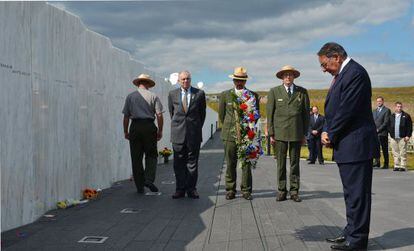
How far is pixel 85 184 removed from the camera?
8500 mm

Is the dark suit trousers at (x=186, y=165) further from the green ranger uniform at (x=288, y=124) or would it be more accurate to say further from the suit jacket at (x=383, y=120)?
the suit jacket at (x=383, y=120)

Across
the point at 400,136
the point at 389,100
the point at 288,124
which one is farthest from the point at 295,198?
the point at 389,100

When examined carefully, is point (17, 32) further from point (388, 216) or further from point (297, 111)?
point (388, 216)

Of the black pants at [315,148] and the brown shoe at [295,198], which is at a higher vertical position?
the black pants at [315,148]

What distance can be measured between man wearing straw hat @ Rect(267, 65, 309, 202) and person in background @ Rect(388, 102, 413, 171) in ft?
25.4

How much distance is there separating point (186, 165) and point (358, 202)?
400 centimetres

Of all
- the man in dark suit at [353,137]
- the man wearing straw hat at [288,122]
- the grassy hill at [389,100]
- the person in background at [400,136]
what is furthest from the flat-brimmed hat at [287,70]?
the grassy hill at [389,100]

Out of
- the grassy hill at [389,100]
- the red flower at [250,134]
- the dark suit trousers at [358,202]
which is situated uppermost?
the grassy hill at [389,100]

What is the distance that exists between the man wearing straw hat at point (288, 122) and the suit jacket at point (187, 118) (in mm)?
1242

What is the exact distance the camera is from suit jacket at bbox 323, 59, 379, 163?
5.07 metres

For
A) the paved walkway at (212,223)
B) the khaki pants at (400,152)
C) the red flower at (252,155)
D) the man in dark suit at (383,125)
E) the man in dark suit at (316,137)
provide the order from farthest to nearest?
the man in dark suit at (316,137), the man in dark suit at (383,125), the khaki pants at (400,152), the red flower at (252,155), the paved walkway at (212,223)

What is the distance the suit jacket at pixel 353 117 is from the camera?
507 cm

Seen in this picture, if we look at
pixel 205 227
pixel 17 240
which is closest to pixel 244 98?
pixel 205 227

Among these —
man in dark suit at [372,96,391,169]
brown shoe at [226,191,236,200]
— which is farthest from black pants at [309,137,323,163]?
brown shoe at [226,191,236,200]
